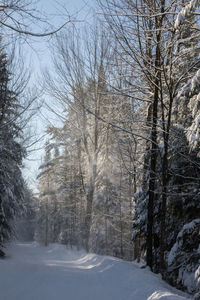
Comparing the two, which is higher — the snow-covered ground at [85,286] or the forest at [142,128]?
the forest at [142,128]

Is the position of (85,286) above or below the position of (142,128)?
below

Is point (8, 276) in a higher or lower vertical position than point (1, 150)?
lower

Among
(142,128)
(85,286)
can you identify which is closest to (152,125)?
(142,128)

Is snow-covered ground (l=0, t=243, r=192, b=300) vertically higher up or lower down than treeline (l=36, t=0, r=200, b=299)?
lower down

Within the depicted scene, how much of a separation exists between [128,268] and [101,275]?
823mm

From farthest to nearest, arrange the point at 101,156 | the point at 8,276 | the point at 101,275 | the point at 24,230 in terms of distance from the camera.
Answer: the point at 24,230 → the point at 101,156 → the point at 101,275 → the point at 8,276

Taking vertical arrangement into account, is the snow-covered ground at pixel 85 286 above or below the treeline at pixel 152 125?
below

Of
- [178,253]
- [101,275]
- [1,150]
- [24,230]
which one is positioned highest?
[1,150]

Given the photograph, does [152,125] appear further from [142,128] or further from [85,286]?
[85,286]

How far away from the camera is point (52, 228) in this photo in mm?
47469

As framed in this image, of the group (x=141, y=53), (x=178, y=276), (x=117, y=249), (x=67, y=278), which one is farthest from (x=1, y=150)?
(x=117, y=249)

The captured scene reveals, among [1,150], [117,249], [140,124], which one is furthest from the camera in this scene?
[117,249]

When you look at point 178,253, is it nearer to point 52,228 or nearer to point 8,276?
point 8,276

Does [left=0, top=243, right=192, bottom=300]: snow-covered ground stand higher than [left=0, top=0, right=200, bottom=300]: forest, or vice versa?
[left=0, top=0, right=200, bottom=300]: forest
